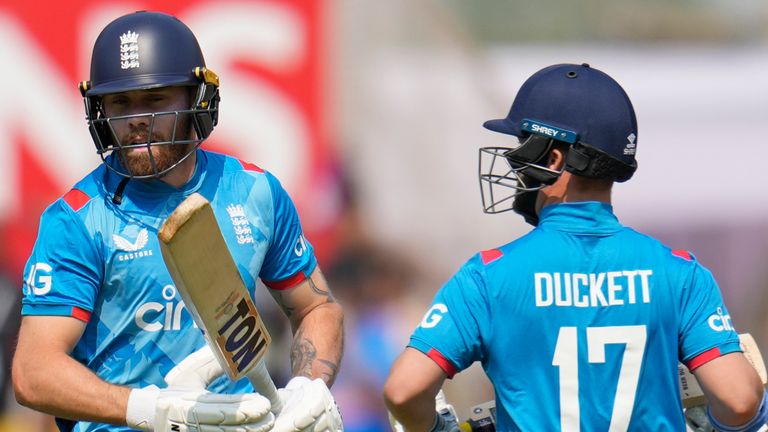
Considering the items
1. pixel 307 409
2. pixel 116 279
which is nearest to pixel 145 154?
pixel 116 279

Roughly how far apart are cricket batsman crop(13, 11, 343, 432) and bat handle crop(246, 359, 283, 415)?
21mm

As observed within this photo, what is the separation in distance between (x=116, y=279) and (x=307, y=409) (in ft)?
2.22

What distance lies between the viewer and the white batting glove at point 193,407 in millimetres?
3080

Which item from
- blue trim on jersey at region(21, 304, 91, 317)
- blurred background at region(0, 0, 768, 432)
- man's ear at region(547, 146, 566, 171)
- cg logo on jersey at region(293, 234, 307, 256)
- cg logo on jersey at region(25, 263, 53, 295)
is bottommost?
blurred background at region(0, 0, 768, 432)

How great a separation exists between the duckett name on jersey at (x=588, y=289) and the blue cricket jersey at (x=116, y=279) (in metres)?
0.95

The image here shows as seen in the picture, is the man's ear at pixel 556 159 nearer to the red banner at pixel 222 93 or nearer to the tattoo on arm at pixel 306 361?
the tattoo on arm at pixel 306 361

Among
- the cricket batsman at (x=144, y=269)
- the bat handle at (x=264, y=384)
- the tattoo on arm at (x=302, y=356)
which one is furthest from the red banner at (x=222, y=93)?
the bat handle at (x=264, y=384)

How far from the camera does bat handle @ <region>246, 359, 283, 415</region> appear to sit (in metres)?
3.12

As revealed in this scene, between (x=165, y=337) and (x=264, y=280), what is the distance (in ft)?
1.68

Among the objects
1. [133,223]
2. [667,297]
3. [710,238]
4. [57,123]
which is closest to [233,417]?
[133,223]

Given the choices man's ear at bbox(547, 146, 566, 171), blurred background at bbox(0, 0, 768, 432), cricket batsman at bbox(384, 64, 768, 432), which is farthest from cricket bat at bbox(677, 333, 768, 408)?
blurred background at bbox(0, 0, 768, 432)

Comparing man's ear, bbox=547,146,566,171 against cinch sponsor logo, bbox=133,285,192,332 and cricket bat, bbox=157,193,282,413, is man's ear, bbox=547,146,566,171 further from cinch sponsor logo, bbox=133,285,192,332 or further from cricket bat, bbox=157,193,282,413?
cinch sponsor logo, bbox=133,285,192,332

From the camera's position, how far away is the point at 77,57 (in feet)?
26.6

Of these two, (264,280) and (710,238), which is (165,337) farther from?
(710,238)
